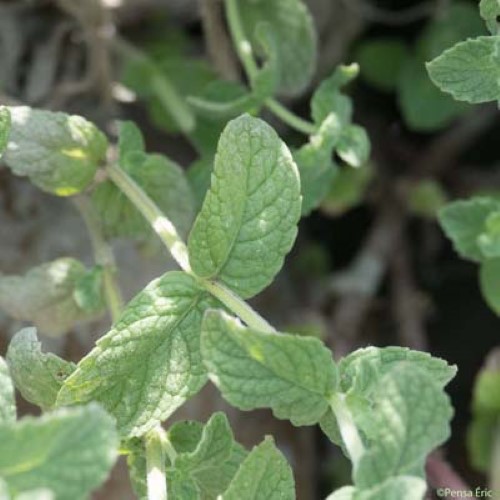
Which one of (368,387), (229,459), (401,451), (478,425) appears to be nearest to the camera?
(401,451)

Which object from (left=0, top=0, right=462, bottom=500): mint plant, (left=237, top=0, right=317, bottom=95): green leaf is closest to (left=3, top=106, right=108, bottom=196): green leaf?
(left=0, top=0, right=462, bottom=500): mint plant

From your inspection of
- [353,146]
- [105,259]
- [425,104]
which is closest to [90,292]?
[105,259]

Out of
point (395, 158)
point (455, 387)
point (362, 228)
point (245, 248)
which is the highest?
point (245, 248)

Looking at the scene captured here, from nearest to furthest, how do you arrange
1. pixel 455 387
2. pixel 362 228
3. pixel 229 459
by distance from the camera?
pixel 229 459
pixel 455 387
pixel 362 228

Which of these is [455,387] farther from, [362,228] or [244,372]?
[244,372]

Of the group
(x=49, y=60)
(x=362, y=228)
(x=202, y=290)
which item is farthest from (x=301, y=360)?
(x=362, y=228)

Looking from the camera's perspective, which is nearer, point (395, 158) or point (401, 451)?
point (401, 451)

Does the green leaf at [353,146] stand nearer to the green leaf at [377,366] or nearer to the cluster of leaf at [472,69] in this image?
the cluster of leaf at [472,69]
